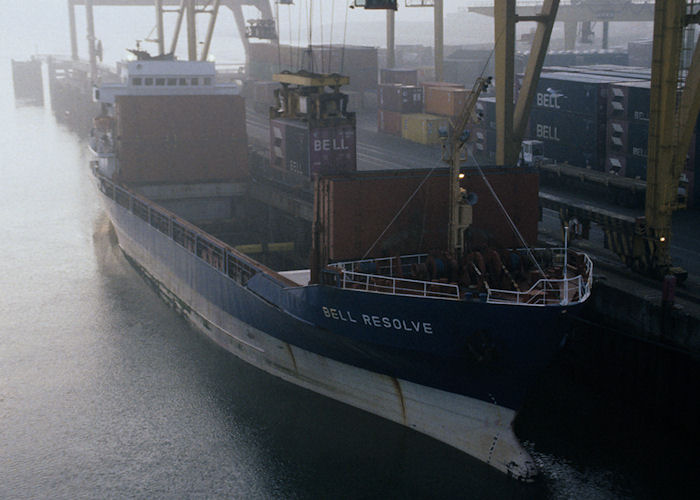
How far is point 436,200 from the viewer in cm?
2252

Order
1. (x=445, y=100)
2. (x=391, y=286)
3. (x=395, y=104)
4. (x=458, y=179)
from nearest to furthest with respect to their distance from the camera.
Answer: (x=391, y=286) < (x=458, y=179) < (x=445, y=100) < (x=395, y=104)

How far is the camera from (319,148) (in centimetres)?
3678

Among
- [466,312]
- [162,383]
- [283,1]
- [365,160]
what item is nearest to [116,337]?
[162,383]

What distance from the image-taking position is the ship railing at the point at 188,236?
27.1m

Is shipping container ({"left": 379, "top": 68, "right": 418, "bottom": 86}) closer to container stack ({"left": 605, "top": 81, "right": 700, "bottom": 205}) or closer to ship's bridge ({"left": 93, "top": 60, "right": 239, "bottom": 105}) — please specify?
ship's bridge ({"left": 93, "top": 60, "right": 239, "bottom": 105})

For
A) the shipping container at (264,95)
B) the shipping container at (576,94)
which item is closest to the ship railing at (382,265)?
the shipping container at (576,94)

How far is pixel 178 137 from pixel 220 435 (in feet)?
66.5

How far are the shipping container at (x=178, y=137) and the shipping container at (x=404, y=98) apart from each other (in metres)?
26.7

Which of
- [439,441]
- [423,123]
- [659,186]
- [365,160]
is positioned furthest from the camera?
[423,123]

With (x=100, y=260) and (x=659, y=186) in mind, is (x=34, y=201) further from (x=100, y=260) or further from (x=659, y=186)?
(x=659, y=186)

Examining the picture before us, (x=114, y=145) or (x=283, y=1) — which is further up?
(x=283, y=1)

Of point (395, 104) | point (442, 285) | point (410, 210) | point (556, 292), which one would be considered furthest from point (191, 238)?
point (395, 104)

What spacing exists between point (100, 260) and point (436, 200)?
77.5 ft

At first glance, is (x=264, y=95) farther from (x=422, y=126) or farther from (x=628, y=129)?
(x=628, y=129)
